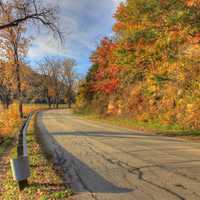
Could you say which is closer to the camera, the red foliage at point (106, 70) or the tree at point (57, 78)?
the red foliage at point (106, 70)

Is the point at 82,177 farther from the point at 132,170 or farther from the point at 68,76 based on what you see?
the point at 68,76

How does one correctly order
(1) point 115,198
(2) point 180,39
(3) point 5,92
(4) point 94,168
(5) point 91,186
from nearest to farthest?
(1) point 115,198
(5) point 91,186
(4) point 94,168
(2) point 180,39
(3) point 5,92

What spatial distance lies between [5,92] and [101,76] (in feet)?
49.7

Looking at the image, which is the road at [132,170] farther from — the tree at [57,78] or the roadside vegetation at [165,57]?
the tree at [57,78]

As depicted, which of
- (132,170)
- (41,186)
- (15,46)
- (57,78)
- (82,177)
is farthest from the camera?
(57,78)

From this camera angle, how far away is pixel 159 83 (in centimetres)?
1631

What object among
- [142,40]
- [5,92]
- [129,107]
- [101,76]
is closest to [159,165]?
[142,40]

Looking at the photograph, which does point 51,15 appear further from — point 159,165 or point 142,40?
point 159,165

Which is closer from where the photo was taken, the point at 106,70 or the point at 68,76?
the point at 106,70

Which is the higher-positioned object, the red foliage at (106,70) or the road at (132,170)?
the red foliage at (106,70)

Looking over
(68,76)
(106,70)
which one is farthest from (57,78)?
(106,70)

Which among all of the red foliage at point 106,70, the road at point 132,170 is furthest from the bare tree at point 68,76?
the road at point 132,170

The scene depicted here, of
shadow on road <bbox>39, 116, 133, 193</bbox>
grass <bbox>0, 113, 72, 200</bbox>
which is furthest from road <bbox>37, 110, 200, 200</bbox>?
grass <bbox>0, 113, 72, 200</bbox>

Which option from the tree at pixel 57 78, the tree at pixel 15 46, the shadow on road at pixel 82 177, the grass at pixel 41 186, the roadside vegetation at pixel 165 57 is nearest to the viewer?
the grass at pixel 41 186
